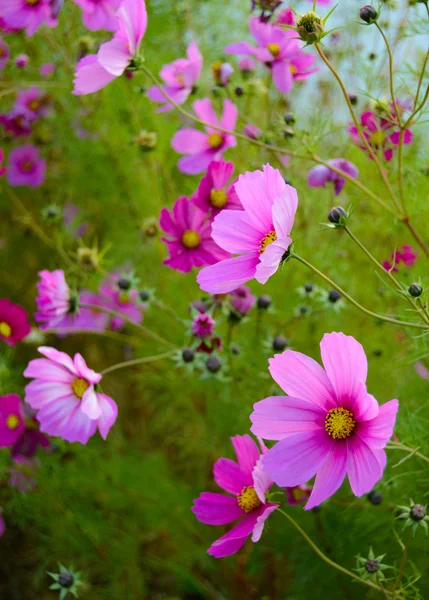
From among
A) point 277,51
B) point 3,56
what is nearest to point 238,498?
point 277,51

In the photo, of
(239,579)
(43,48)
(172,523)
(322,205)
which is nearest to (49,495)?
(172,523)

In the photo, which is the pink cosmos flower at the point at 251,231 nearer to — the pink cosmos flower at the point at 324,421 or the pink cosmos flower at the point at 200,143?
the pink cosmos flower at the point at 324,421

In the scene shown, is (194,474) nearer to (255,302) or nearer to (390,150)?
(255,302)

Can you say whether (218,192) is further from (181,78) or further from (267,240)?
(181,78)

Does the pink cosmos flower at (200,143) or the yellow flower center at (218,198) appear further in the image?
the pink cosmos flower at (200,143)

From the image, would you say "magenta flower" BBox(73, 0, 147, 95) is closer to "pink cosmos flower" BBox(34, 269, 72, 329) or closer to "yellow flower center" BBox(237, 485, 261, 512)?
"pink cosmos flower" BBox(34, 269, 72, 329)

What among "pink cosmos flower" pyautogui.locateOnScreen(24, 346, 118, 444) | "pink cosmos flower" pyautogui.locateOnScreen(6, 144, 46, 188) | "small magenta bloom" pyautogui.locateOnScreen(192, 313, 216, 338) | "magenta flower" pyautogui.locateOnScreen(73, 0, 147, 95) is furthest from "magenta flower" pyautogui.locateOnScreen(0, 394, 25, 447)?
"pink cosmos flower" pyautogui.locateOnScreen(6, 144, 46, 188)

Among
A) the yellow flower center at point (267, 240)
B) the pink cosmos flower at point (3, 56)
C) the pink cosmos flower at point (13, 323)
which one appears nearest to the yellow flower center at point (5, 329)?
the pink cosmos flower at point (13, 323)
